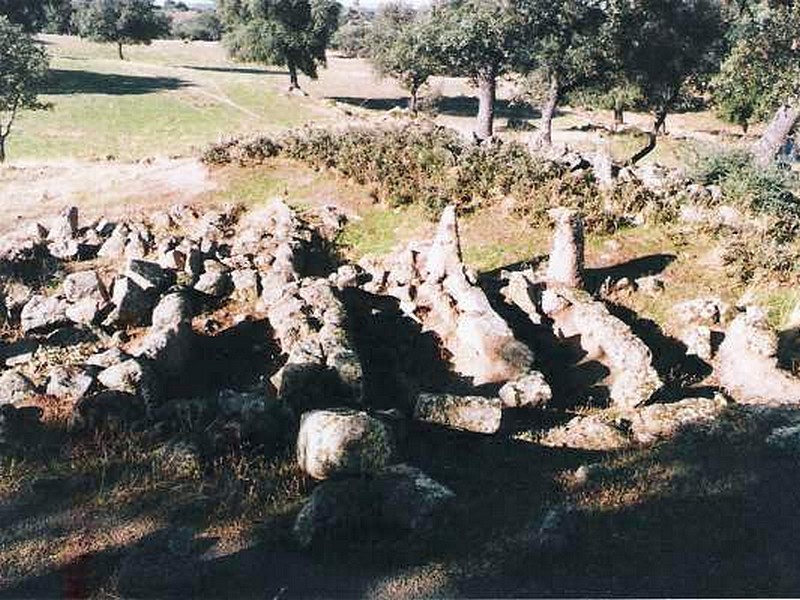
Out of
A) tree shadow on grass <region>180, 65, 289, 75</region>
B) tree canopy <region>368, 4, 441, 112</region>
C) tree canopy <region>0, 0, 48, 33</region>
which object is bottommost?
tree shadow on grass <region>180, 65, 289, 75</region>

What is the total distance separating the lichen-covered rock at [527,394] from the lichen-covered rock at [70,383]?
8.03 m

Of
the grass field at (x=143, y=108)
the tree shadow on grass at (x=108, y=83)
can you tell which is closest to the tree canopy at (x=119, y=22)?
the grass field at (x=143, y=108)

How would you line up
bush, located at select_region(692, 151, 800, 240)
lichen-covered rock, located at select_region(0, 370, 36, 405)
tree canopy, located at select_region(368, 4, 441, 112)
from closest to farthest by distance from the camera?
1. lichen-covered rock, located at select_region(0, 370, 36, 405)
2. bush, located at select_region(692, 151, 800, 240)
3. tree canopy, located at select_region(368, 4, 441, 112)

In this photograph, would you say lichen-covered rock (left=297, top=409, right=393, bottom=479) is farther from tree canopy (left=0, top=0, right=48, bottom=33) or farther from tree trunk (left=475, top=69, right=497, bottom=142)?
tree canopy (left=0, top=0, right=48, bottom=33)

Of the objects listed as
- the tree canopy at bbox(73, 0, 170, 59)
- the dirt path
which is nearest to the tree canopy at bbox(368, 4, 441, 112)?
the dirt path

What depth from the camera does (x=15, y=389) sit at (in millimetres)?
13859

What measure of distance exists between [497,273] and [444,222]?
11.1 feet

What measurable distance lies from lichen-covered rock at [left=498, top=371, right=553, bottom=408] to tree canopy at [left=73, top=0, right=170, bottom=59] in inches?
3825

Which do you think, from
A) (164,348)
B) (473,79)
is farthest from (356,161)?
(164,348)

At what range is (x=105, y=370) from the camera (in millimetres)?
14156

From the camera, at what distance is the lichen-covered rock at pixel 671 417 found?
44.2ft

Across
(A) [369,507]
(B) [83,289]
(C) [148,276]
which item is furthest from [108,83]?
(A) [369,507]

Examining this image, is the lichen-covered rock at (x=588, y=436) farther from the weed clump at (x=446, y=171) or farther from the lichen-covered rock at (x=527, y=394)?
the weed clump at (x=446, y=171)

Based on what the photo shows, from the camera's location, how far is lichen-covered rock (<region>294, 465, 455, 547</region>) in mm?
10188
